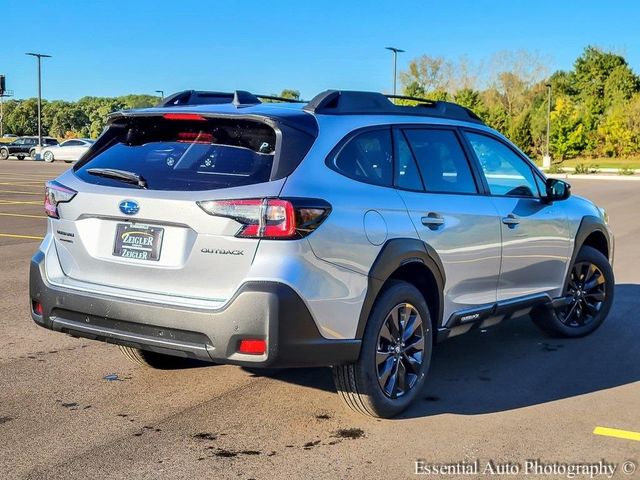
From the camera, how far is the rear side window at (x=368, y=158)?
14.2ft

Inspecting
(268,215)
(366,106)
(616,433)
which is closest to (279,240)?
(268,215)

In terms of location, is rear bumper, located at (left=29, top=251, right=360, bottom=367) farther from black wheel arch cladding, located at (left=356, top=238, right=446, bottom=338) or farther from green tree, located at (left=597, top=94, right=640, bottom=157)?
green tree, located at (left=597, top=94, right=640, bottom=157)

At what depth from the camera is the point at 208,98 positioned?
16.9 ft

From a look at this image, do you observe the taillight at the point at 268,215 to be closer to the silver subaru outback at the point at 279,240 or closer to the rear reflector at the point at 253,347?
the silver subaru outback at the point at 279,240

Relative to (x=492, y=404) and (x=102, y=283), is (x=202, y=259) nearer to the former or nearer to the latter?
(x=102, y=283)

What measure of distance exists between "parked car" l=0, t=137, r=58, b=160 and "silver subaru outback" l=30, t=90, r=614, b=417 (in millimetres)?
52721

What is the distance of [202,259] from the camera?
12.8 ft

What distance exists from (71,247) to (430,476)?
2.33 meters

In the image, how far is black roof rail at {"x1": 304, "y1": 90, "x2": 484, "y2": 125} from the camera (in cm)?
450

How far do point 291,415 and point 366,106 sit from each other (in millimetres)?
1936

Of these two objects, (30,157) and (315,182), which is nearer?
(315,182)

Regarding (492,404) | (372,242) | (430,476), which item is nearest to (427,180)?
(372,242)

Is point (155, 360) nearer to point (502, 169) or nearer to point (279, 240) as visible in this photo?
point (279, 240)

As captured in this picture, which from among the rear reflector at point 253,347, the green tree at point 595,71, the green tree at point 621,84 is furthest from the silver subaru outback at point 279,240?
the green tree at point 595,71
